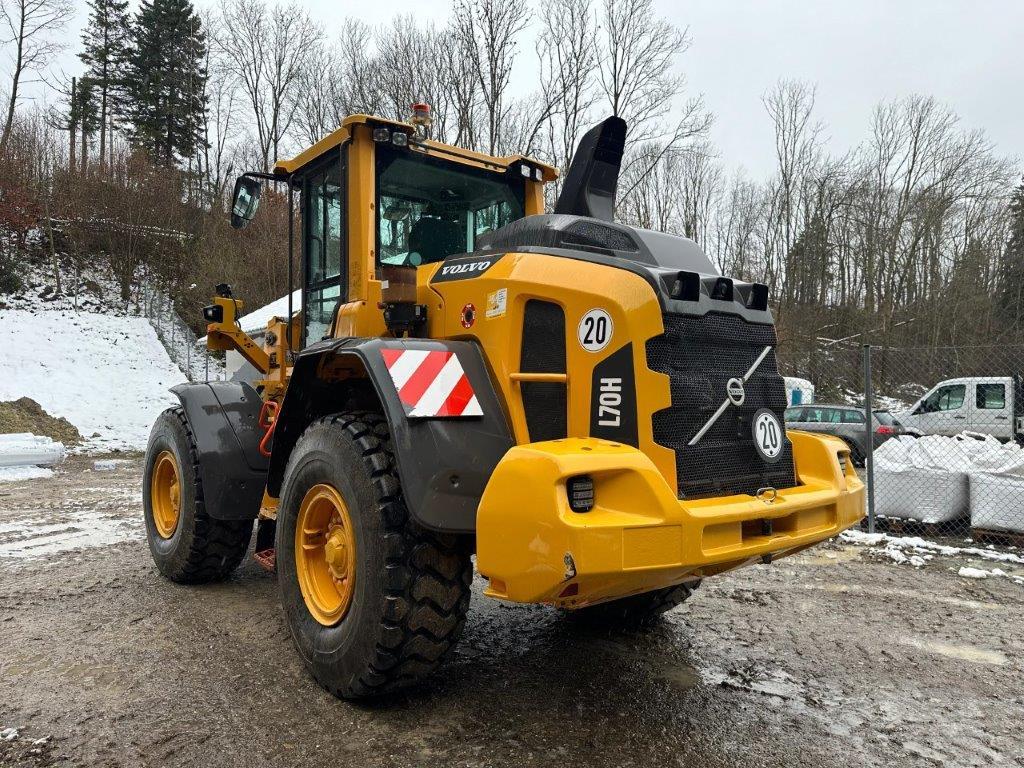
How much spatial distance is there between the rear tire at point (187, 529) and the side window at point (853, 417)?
12.9m

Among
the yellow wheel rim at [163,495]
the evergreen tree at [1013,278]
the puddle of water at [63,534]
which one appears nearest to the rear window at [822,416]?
the puddle of water at [63,534]

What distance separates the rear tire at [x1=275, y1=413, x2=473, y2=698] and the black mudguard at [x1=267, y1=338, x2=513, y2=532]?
6.2 inches

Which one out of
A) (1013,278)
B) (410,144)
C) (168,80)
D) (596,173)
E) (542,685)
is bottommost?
(542,685)

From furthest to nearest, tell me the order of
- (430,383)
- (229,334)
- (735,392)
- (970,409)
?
(970,409) → (229,334) → (735,392) → (430,383)

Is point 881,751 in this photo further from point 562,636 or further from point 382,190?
point 382,190

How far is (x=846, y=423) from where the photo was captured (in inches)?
560

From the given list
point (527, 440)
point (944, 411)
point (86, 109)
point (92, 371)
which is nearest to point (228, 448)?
point (527, 440)

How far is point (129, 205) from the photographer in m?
22.9

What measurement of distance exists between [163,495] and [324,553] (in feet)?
7.93

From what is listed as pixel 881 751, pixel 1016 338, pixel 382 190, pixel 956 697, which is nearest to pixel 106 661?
pixel 382 190

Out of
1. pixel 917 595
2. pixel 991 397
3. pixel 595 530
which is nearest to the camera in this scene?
pixel 595 530

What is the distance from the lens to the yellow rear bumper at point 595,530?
216 centimetres

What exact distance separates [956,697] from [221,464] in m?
3.99

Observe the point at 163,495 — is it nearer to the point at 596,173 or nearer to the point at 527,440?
the point at 527,440
